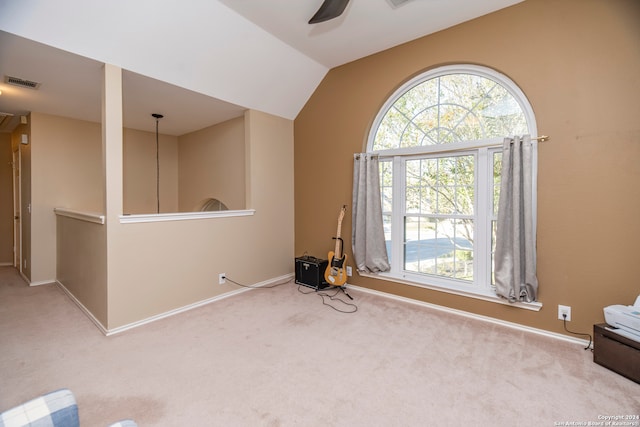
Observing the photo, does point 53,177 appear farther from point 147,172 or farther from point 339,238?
point 339,238

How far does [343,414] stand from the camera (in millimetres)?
1647

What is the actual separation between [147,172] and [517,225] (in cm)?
547

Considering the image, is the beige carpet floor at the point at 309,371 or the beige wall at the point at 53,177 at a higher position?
the beige wall at the point at 53,177

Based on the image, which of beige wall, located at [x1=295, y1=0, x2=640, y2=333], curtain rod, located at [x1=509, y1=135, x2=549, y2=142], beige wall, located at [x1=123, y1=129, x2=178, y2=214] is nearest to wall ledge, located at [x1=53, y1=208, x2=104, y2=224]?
beige wall, located at [x1=123, y1=129, x2=178, y2=214]

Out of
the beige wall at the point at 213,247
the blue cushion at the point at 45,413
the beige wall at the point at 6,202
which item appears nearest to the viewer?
the blue cushion at the point at 45,413

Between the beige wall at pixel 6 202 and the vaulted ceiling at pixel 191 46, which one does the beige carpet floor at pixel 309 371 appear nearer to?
the vaulted ceiling at pixel 191 46

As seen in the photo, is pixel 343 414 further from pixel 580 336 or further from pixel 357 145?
pixel 357 145

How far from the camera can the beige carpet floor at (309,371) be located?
5.42 feet

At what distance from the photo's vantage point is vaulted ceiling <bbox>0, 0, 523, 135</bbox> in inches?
88.7

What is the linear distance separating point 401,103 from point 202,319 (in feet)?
10.7

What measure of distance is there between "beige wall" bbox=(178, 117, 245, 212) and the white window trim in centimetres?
198

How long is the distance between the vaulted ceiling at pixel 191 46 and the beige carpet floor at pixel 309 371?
2.41m

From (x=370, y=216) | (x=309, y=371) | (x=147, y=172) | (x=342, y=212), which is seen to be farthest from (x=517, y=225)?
(x=147, y=172)

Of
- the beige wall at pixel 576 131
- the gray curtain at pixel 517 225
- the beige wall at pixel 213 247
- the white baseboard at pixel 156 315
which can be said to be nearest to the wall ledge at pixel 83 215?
the beige wall at pixel 213 247
